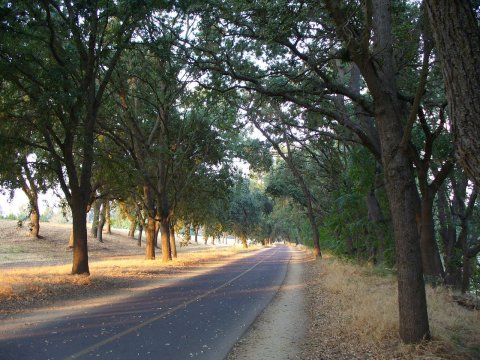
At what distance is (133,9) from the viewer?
13.8 m

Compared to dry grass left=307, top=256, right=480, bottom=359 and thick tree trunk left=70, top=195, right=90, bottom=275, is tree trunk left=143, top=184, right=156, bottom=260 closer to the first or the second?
thick tree trunk left=70, top=195, right=90, bottom=275

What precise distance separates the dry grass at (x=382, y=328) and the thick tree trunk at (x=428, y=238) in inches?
50.6

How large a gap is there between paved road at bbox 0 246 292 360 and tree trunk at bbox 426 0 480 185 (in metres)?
4.95

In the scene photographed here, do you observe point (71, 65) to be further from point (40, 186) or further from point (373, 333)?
point (373, 333)

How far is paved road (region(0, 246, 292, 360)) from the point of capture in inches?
279

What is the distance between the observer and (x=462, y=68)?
4.27 m

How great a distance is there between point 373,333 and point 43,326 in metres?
6.57

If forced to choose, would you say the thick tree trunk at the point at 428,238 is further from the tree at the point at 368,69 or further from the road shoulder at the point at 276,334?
the road shoulder at the point at 276,334

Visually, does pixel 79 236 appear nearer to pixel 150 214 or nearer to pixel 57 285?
pixel 57 285

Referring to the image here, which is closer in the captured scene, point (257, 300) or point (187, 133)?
point (257, 300)

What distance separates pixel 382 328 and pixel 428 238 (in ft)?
19.2

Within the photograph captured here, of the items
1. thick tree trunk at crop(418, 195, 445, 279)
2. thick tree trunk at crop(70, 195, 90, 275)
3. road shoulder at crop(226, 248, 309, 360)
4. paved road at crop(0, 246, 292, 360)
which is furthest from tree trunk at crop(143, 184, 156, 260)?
thick tree trunk at crop(418, 195, 445, 279)

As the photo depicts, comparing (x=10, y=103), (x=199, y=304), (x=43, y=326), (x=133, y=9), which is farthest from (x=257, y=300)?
(x=10, y=103)

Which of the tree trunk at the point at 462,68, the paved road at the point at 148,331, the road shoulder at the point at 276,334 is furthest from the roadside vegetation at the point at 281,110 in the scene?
the paved road at the point at 148,331
